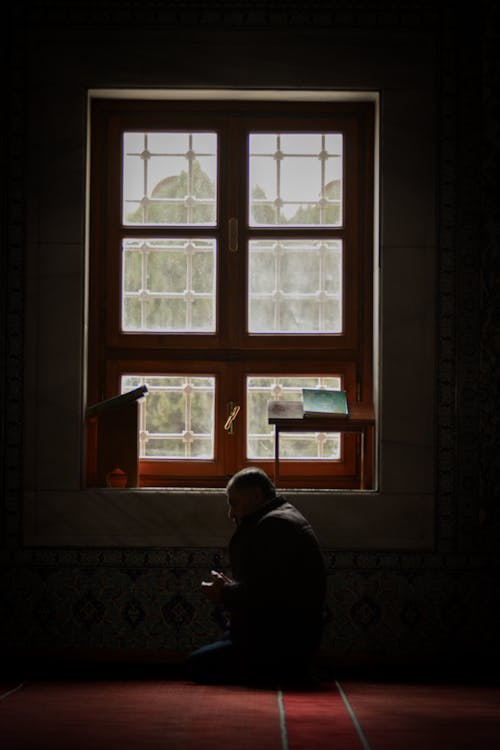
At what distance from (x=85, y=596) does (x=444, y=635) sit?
183 centimetres

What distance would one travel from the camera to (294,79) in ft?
19.3

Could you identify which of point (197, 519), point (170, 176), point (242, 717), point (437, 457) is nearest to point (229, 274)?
point (170, 176)

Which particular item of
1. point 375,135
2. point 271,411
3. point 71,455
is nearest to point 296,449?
point 271,411

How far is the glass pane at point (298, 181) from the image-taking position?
615 centimetres

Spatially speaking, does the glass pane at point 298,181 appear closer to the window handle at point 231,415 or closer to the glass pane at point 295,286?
the glass pane at point 295,286

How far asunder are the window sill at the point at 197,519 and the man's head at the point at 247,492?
567 millimetres

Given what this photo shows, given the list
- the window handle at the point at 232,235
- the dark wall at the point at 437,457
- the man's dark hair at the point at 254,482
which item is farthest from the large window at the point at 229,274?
the man's dark hair at the point at 254,482

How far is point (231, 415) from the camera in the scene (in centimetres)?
603

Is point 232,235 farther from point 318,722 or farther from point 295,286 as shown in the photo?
point 318,722

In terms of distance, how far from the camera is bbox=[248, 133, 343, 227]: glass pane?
6148 mm

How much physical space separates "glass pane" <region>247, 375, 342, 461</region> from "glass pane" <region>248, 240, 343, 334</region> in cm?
28

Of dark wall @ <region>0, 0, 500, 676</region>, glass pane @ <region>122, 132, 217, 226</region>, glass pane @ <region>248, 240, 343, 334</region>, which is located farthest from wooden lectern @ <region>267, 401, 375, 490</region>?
glass pane @ <region>122, 132, 217, 226</region>

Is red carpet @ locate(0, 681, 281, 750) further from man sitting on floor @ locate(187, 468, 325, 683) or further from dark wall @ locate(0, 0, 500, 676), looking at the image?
dark wall @ locate(0, 0, 500, 676)

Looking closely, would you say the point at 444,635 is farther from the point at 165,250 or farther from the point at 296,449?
the point at 165,250
